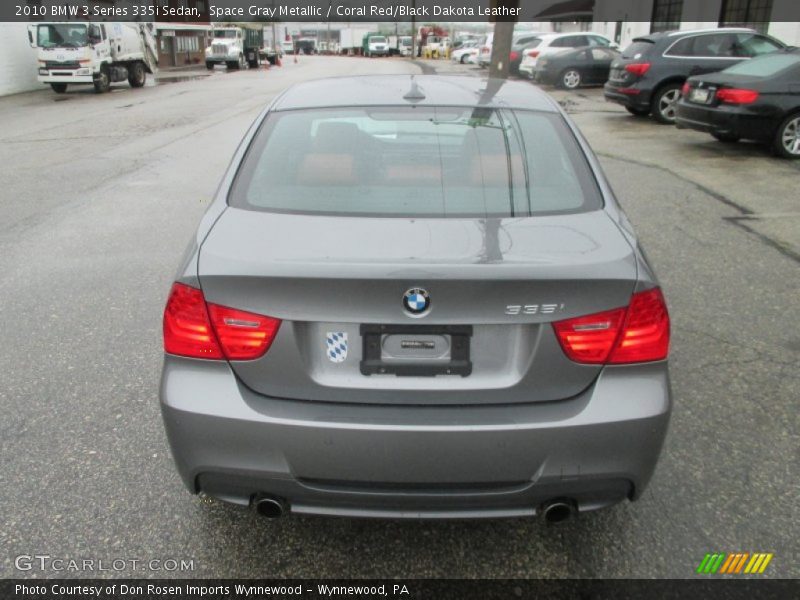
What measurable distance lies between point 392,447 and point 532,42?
2558 cm

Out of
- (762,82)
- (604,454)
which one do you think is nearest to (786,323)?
(604,454)

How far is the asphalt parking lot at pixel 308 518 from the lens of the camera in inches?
103

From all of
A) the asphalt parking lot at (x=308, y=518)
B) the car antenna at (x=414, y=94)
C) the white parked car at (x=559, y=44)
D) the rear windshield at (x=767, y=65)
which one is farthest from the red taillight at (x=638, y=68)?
the car antenna at (x=414, y=94)

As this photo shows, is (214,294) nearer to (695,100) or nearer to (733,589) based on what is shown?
(733,589)

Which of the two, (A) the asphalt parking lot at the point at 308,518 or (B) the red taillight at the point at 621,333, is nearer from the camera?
(B) the red taillight at the point at 621,333

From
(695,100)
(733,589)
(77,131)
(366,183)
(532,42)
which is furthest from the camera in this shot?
(532,42)

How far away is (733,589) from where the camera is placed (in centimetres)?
245

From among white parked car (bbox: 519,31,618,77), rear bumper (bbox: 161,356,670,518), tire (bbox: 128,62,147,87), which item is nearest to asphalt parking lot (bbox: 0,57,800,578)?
rear bumper (bbox: 161,356,670,518)

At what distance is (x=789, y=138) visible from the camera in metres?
10.2

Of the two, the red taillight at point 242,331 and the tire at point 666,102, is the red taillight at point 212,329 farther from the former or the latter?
the tire at point 666,102

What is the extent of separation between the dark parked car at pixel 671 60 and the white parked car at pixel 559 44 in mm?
8306

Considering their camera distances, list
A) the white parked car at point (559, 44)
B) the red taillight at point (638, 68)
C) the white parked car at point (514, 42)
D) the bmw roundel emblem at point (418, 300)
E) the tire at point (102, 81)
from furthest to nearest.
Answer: the white parked car at point (514, 42)
the tire at point (102, 81)
the white parked car at point (559, 44)
the red taillight at point (638, 68)
the bmw roundel emblem at point (418, 300)

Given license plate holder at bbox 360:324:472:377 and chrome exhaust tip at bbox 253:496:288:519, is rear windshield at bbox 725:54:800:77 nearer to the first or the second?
license plate holder at bbox 360:324:472:377

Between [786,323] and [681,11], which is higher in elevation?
[681,11]
